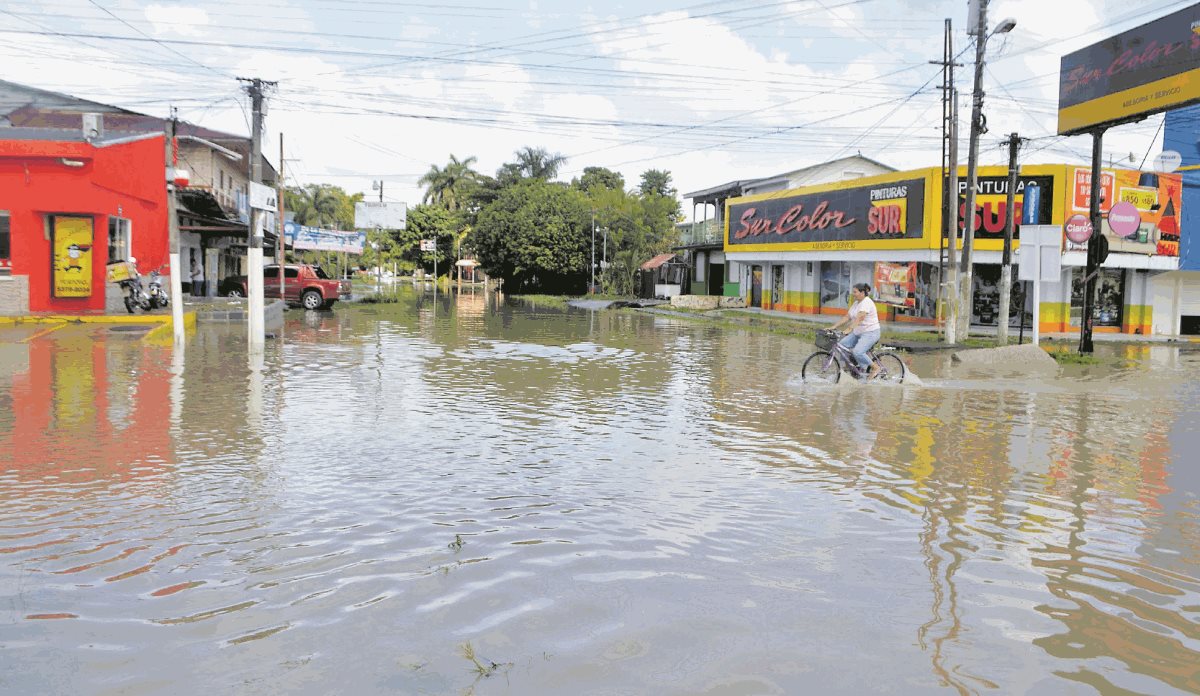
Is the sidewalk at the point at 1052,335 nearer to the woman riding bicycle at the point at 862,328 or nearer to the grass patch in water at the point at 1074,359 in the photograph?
the grass patch in water at the point at 1074,359

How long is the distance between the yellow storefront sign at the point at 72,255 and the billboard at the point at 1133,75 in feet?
90.1

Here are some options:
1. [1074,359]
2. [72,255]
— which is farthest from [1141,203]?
[72,255]

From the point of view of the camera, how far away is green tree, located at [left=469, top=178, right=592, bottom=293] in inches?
2854

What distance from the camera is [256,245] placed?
2031 cm

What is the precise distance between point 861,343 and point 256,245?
40.8 ft

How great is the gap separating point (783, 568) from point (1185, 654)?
204 cm

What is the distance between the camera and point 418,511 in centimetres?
700

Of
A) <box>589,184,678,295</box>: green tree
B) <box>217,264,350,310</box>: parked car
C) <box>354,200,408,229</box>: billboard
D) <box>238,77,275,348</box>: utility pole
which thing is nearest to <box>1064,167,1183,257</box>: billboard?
<box>238,77,275,348</box>: utility pole

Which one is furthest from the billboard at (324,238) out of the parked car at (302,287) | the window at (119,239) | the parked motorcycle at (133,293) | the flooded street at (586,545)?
the flooded street at (586,545)

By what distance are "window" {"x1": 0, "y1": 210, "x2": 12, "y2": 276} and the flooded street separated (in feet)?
53.5

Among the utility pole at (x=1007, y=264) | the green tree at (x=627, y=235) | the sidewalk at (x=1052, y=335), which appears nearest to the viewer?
the utility pole at (x=1007, y=264)

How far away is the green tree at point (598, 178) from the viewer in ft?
340

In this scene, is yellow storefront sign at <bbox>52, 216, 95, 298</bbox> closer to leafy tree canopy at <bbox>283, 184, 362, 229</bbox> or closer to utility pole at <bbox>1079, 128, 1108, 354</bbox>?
utility pole at <bbox>1079, 128, 1108, 354</bbox>

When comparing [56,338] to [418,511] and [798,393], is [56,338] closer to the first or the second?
[798,393]
